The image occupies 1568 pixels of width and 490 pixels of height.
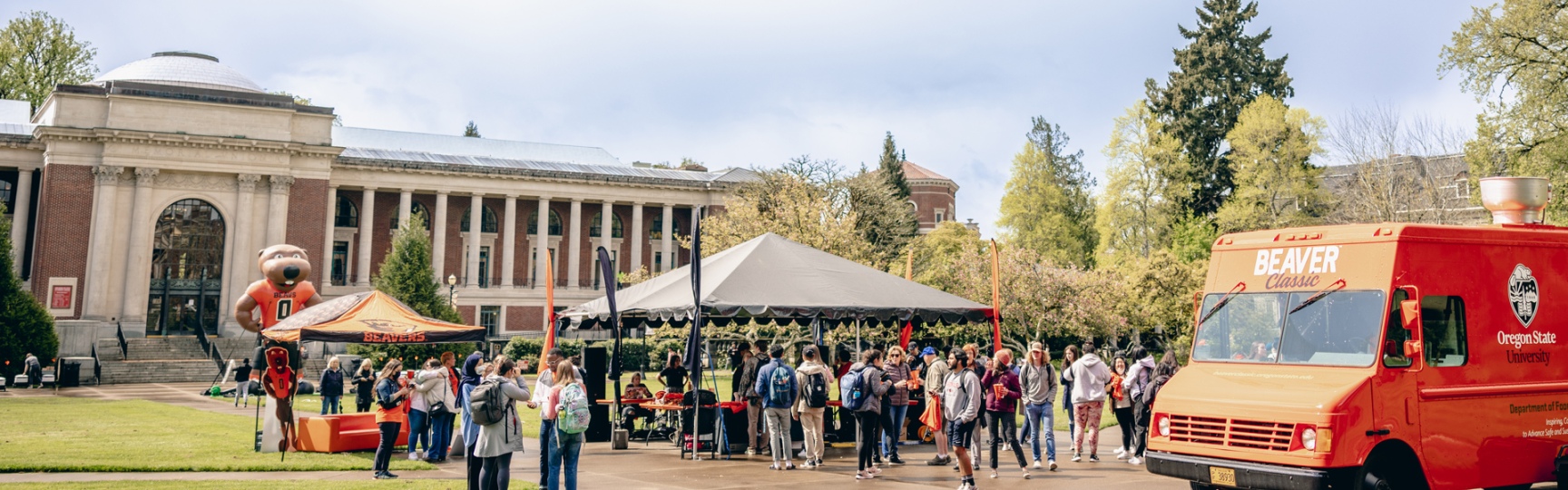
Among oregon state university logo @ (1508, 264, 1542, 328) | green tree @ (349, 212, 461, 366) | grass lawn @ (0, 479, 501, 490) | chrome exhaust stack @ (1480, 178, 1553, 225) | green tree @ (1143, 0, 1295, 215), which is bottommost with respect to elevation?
grass lawn @ (0, 479, 501, 490)

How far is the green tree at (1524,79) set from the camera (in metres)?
27.2

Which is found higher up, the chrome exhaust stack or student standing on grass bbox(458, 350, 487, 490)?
the chrome exhaust stack

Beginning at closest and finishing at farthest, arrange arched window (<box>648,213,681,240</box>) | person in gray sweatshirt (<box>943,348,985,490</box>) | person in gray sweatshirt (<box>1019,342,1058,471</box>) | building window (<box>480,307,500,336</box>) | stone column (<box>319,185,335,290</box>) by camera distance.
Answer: person in gray sweatshirt (<box>943,348,985,490</box>) < person in gray sweatshirt (<box>1019,342,1058,471</box>) < stone column (<box>319,185,335,290</box>) < building window (<box>480,307,500,336</box>) < arched window (<box>648,213,681,240</box>)

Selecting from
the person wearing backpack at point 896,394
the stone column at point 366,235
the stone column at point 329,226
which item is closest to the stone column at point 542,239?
the stone column at point 366,235

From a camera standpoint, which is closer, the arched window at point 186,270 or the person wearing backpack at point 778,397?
the person wearing backpack at point 778,397

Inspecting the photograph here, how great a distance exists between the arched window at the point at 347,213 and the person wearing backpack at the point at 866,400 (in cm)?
5731

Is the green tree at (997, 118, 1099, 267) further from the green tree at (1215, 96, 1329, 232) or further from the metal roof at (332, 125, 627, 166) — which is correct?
the metal roof at (332, 125, 627, 166)

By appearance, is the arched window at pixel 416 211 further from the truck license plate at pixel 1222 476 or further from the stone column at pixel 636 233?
the truck license plate at pixel 1222 476

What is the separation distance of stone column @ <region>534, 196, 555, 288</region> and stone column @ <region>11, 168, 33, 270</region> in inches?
1026

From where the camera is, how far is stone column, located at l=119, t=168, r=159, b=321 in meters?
51.1

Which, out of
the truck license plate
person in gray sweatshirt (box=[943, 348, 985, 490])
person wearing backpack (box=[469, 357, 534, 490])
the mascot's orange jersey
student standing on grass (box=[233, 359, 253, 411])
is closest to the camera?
the truck license plate

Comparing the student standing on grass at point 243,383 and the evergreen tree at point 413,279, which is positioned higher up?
the evergreen tree at point 413,279

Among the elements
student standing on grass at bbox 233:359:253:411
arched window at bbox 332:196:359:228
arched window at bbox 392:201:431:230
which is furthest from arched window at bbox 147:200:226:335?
student standing on grass at bbox 233:359:253:411

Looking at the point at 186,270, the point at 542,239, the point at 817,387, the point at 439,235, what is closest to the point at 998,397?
the point at 817,387
